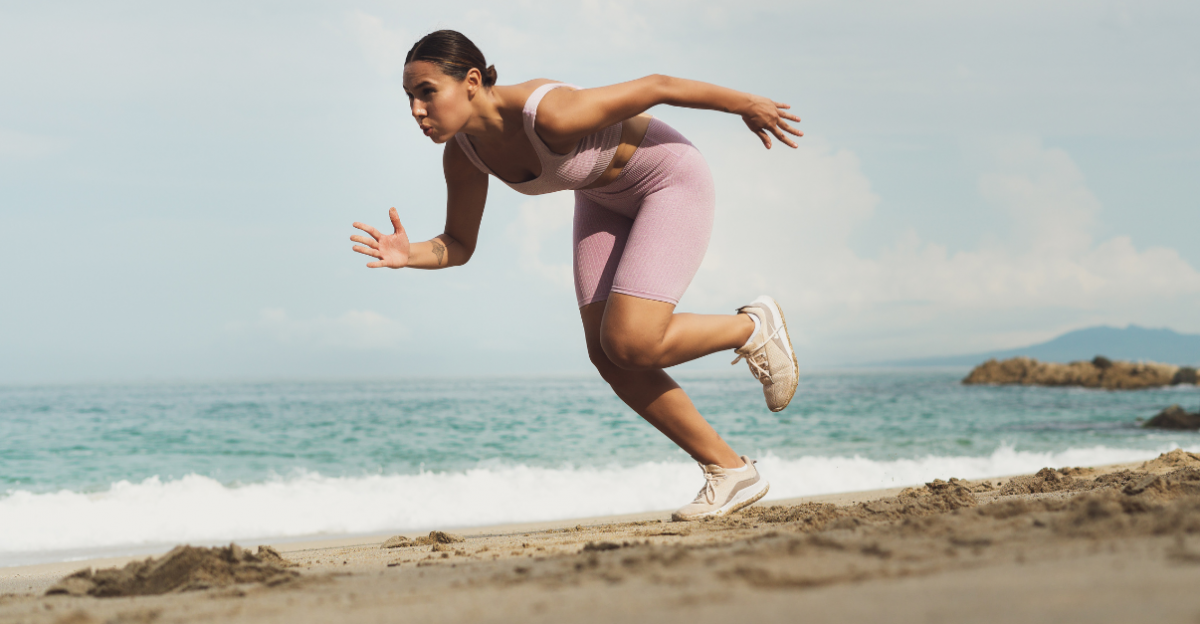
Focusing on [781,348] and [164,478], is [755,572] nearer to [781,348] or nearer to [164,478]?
[781,348]

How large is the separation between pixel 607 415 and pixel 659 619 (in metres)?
13.1

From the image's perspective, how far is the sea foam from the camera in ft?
16.5

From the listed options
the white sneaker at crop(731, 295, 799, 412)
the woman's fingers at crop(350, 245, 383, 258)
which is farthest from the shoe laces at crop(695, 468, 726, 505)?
the woman's fingers at crop(350, 245, 383, 258)

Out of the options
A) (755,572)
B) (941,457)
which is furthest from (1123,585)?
(941,457)

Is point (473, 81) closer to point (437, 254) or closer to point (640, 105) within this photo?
point (640, 105)

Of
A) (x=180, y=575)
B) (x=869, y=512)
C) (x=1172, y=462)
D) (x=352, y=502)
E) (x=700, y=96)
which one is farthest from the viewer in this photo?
(x=352, y=502)

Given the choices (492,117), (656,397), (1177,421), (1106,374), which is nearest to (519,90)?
(492,117)

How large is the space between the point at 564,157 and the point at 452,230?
0.72 metres

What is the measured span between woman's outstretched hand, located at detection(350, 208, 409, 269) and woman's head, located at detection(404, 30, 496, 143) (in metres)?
0.36

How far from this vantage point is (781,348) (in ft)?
10.2

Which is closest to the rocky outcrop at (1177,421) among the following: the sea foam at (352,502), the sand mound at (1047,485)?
the sea foam at (352,502)

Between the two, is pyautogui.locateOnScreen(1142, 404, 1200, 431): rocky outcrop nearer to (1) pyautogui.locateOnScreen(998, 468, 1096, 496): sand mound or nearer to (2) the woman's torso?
(1) pyautogui.locateOnScreen(998, 468, 1096, 496): sand mound

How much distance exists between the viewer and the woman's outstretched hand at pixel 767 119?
2643 mm

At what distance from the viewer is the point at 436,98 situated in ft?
8.20
